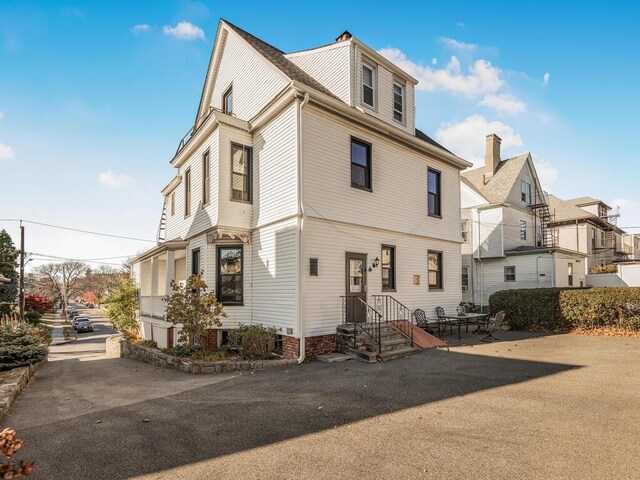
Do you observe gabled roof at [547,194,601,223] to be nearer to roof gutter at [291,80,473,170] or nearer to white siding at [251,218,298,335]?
roof gutter at [291,80,473,170]

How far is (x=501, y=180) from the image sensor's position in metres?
26.4

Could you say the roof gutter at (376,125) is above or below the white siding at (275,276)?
above

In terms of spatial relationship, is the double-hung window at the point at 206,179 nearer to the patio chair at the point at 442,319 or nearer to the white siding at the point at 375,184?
the white siding at the point at 375,184

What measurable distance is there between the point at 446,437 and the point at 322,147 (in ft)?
28.3

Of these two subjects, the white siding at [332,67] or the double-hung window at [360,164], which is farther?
the white siding at [332,67]

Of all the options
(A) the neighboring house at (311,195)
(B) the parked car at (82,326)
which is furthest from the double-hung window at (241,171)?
(B) the parked car at (82,326)

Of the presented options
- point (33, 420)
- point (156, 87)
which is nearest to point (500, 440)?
point (33, 420)

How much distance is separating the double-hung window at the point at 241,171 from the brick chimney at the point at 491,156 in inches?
832

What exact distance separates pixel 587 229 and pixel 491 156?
35.4ft

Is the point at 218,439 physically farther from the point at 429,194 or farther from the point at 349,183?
the point at 429,194

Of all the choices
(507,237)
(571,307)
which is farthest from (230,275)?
(507,237)

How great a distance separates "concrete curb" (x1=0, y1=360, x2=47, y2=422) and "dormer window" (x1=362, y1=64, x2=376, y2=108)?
41.3ft

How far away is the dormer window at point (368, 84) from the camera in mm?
13102

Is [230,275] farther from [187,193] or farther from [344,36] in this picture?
[344,36]
